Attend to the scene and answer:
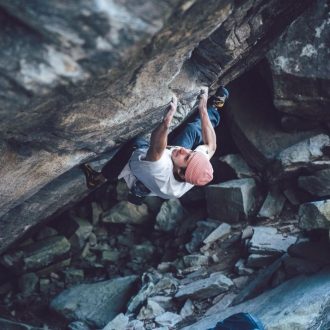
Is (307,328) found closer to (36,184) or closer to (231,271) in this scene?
(231,271)

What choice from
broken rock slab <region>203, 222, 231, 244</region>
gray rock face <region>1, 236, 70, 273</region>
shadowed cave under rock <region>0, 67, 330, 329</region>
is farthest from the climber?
gray rock face <region>1, 236, 70, 273</region>

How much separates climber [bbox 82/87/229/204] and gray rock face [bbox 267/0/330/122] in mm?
3964

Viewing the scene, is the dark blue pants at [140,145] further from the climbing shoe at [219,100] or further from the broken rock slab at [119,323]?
the broken rock slab at [119,323]

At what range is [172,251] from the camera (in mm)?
11258

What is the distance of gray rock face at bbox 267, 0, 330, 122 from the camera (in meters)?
9.02

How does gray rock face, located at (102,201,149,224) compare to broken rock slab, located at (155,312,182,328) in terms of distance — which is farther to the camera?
gray rock face, located at (102,201,149,224)

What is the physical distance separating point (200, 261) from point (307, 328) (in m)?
3.54

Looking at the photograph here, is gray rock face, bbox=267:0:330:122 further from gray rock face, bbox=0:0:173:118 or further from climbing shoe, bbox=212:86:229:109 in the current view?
gray rock face, bbox=0:0:173:118

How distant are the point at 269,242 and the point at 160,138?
5.01 metres

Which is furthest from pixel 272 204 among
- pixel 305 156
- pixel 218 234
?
pixel 218 234

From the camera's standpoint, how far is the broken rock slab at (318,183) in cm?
1003

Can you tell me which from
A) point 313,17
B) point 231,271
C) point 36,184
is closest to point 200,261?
point 231,271

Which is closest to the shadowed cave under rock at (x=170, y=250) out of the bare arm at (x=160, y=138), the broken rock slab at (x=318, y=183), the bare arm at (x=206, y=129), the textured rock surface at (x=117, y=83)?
the broken rock slab at (x=318, y=183)

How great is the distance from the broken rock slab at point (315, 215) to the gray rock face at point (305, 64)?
2.86m
